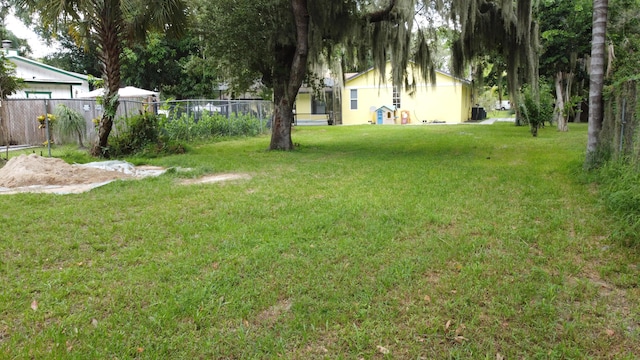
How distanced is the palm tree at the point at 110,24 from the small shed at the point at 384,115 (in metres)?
18.5

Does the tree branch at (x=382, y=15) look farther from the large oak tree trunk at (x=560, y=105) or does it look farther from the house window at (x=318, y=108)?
the house window at (x=318, y=108)

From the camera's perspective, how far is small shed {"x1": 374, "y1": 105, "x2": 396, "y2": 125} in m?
26.9

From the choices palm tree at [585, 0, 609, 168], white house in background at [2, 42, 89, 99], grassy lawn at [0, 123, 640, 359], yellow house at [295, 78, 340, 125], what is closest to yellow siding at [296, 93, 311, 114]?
yellow house at [295, 78, 340, 125]

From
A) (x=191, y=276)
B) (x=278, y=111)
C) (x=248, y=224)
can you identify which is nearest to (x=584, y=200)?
(x=248, y=224)

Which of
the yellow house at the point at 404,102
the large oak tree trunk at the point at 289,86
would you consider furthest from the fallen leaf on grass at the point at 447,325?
the yellow house at the point at 404,102

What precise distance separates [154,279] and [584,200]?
4735mm

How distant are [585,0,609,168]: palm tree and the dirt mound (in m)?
7.39

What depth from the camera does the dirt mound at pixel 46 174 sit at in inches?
262

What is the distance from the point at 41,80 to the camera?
58.1 ft

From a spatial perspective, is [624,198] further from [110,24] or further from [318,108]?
[318,108]

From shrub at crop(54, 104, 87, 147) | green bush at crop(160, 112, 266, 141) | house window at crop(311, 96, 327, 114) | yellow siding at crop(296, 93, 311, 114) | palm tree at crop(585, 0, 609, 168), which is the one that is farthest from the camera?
house window at crop(311, 96, 327, 114)

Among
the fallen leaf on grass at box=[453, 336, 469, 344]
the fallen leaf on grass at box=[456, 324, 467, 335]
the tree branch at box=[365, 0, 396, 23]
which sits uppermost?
the tree branch at box=[365, 0, 396, 23]

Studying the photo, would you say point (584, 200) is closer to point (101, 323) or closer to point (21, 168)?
point (101, 323)

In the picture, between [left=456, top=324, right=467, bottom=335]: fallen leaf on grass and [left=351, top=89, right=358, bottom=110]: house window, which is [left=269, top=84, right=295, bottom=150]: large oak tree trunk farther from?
[left=351, top=89, right=358, bottom=110]: house window
